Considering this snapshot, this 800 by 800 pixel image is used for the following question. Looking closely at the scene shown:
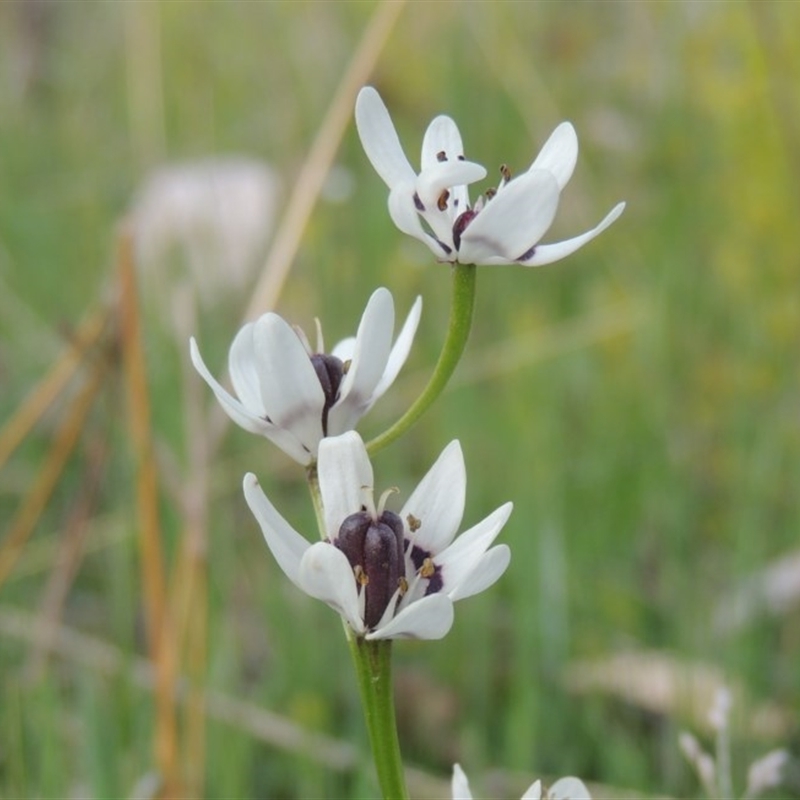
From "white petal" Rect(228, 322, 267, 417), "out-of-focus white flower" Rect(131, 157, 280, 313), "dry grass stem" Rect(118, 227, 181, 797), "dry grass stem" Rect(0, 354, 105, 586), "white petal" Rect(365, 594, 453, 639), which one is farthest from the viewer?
"out-of-focus white flower" Rect(131, 157, 280, 313)

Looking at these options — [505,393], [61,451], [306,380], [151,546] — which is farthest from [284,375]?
[505,393]

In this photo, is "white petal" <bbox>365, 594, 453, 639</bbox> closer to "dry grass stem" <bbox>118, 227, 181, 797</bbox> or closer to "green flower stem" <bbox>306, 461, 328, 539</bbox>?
"green flower stem" <bbox>306, 461, 328, 539</bbox>

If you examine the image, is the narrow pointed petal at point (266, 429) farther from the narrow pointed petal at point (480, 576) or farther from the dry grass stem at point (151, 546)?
the dry grass stem at point (151, 546)

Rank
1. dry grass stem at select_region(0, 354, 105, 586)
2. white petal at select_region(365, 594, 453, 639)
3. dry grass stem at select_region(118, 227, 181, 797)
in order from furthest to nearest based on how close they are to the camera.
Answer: dry grass stem at select_region(0, 354, 105, 586)
dry grass stem at select_region(118, 227, 181, 797)
white petal at select_region(365, 594, 453, 639)

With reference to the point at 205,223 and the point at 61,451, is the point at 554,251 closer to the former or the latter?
the point at 61,451

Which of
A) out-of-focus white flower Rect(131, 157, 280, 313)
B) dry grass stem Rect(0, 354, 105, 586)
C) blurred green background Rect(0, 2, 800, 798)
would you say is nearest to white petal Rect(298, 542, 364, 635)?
blurred green background Rect(0, 2, 800, 798)

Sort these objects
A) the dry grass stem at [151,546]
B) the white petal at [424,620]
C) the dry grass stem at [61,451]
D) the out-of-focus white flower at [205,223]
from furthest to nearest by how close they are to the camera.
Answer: the out-of-focus white flower at [205,223] < the dry grass stem at [61,451] < the dry grass stem at [151,546] < the white petal at [424,620]

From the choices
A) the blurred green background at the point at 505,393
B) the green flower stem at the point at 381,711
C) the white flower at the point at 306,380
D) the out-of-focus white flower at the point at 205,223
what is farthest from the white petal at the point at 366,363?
the out-of-focus white flower at the point at 205,223
